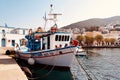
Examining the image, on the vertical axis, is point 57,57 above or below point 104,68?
above

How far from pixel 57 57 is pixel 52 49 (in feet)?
3.01

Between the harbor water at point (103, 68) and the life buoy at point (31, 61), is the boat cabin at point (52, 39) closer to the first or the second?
the life buoy at point (31, 61)

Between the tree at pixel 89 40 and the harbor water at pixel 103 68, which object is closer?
the harbor water at pixel 103 68

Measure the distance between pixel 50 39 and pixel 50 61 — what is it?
2362mm

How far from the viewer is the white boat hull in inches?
915

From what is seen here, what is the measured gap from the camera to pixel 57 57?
23688mm

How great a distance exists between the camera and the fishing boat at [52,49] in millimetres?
23372

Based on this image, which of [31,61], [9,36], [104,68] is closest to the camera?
[31,61]

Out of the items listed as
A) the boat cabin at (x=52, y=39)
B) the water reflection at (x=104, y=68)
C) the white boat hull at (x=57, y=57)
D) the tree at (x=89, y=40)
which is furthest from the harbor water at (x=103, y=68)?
the tree at (x=89, y=40)

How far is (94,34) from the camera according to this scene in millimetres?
130625

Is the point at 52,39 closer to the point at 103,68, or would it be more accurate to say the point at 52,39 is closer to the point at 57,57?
the point at 57,57

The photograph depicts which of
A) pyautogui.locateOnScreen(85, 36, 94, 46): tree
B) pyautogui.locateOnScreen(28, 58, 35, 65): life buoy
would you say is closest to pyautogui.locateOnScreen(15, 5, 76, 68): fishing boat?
pyautogui.locateOnScreen(28, 58, 35, 65): life buoy

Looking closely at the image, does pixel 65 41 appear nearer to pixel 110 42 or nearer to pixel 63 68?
pixel 63 68

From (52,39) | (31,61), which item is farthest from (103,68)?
(31,61)
